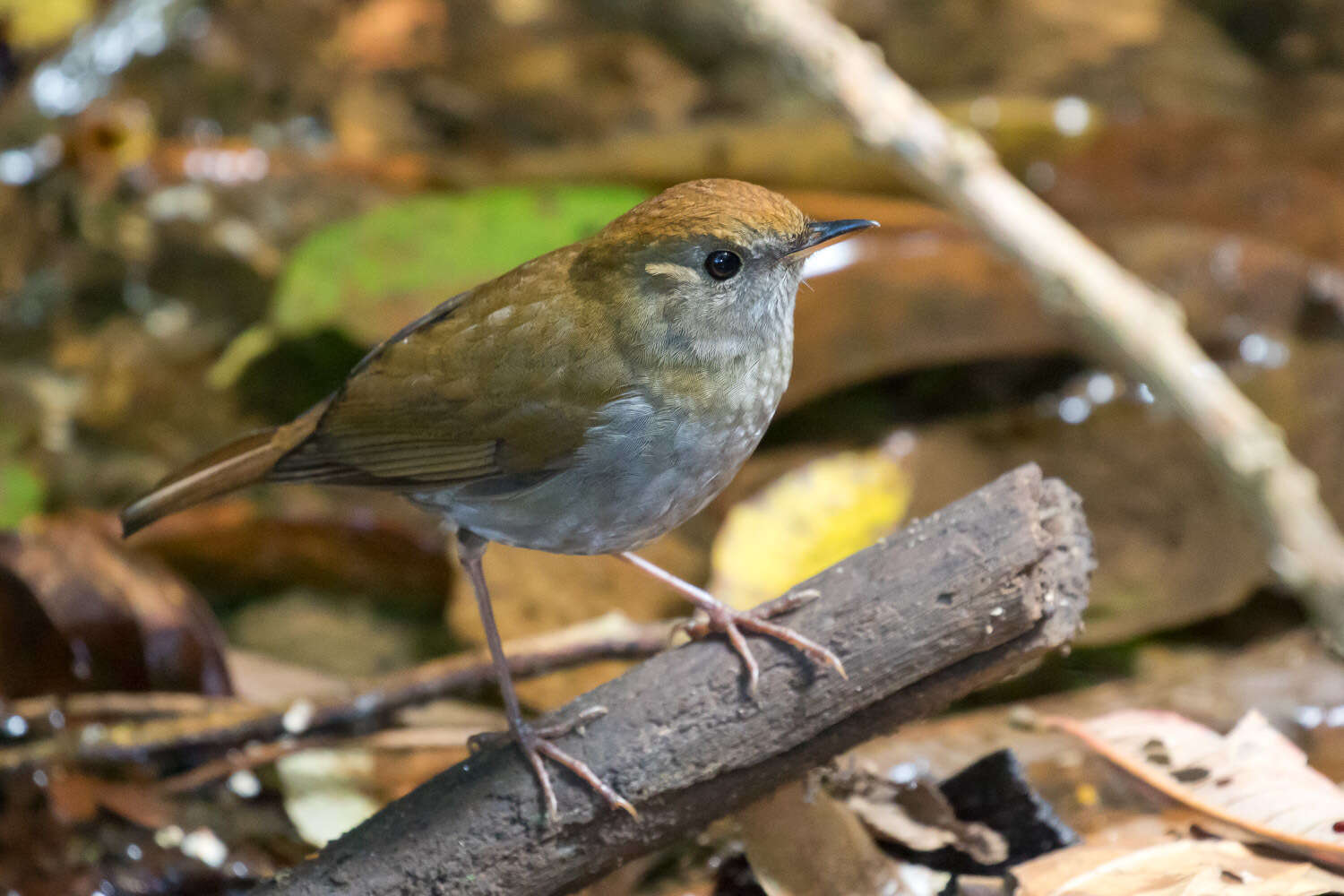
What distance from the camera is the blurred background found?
3456 mm

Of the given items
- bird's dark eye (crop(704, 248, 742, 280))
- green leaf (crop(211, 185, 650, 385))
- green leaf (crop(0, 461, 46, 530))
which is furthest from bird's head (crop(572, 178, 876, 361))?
green leaf (crop(0, 461, 46, 530))

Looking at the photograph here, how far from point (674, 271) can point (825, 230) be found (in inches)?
12.4

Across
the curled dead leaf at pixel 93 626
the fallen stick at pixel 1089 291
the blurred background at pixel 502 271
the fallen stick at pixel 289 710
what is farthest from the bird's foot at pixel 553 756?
the fallen stick at pixel 1089 291

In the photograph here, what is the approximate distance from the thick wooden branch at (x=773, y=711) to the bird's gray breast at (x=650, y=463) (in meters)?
0.33

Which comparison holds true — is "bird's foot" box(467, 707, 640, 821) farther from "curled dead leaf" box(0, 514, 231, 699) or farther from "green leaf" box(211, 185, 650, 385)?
"green leaf" box(211, 185, 650, 385)

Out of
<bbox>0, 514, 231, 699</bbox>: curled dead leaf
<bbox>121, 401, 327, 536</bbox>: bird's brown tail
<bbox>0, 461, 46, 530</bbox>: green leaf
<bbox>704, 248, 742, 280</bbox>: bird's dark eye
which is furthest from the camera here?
<bbox>0, 461, 46, 530</bbox>: green leaf

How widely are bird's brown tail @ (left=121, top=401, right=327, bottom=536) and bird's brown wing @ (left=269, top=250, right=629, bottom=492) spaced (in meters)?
0.05

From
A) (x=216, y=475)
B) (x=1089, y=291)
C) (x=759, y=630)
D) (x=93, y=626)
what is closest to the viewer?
(x=759, y=630)

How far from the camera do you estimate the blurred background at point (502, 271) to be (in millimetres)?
3456

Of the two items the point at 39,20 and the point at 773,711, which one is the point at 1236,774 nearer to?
the point at 773,711

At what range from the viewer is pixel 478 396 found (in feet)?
8.96

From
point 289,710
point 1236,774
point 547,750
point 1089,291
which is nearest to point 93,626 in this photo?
point 289,710

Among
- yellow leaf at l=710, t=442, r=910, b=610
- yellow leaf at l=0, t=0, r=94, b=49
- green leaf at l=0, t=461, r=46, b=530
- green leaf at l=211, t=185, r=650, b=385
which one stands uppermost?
yellow leaf at l=0, t=0, r=94, b=49

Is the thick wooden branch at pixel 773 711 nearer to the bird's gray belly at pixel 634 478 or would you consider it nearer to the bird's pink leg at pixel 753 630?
the bird's pink leg at pixel 753 630
